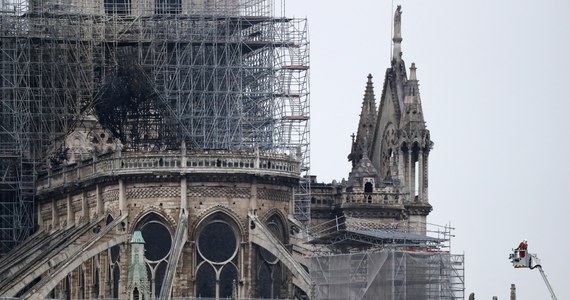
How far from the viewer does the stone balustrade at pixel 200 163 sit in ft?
436

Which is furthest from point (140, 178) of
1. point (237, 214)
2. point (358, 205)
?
point (358, 205)

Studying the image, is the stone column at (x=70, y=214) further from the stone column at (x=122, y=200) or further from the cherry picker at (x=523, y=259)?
the cherry picker at (x=523, y=259)

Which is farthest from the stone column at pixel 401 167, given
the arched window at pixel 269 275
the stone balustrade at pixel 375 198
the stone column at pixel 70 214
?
the stone column at pixel 70 214

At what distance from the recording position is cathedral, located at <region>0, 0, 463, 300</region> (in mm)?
130750

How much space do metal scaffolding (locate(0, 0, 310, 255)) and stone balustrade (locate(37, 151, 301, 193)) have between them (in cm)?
645

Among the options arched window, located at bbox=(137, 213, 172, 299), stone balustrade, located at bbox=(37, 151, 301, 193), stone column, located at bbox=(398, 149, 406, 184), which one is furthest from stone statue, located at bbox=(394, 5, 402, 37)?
arched window, located at bbox=(137, 213, 172, 299)

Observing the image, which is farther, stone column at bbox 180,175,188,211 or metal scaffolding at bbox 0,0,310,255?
metal scaffolding at bbox 0,0,310,255

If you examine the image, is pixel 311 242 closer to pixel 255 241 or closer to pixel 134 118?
pixel 255 241

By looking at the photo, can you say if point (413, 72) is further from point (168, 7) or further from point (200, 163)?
point (200, 163)

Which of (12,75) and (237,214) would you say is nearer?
(237,214)

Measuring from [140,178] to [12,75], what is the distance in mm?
13218

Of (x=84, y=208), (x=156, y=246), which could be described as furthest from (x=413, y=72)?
(x=156, y=246)

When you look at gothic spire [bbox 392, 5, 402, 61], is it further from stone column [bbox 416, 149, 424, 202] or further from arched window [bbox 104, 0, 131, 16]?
arched window [bbox 104, 0, 131, 16]

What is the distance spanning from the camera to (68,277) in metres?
138
